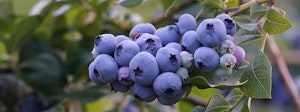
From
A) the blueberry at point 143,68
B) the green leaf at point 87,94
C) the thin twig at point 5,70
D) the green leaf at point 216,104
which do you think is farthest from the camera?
the thin twig at point 5,70

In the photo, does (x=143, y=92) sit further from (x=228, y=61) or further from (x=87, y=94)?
(x=87, y=94)

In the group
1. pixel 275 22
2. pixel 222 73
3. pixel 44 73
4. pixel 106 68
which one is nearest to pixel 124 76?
pixel 106 68

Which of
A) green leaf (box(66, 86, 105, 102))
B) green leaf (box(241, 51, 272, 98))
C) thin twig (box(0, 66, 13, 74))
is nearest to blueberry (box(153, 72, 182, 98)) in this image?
green leaf (box(241, 51, 272, 98))

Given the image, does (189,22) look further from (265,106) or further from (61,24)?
(265,106)

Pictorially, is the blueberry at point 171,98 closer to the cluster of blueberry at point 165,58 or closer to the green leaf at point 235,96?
the cluster of blueberry at point 165,58

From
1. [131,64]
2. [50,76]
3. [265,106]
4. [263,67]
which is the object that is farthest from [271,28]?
[265,106]

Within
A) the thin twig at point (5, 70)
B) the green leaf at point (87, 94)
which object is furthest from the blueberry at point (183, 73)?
the thin twig at point (5, 70)
